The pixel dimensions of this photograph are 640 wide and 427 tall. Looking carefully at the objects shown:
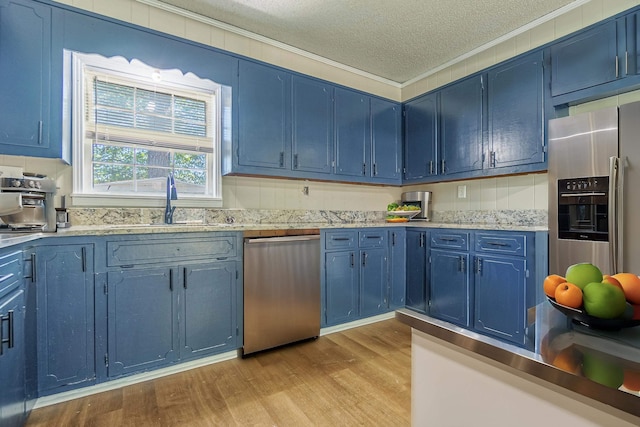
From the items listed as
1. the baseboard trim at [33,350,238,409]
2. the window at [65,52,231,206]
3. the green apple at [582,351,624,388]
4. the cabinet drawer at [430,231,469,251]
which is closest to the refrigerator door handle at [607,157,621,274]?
the cabinet drawer at [430,231,469,251]

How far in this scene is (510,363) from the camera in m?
0.46

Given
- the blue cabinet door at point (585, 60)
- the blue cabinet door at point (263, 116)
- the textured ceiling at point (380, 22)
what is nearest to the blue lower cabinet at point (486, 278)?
the blue cabinet door at point (585, 60)

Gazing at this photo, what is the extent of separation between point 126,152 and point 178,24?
1.16 metres

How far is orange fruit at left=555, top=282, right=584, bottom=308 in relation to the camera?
21.3 inches

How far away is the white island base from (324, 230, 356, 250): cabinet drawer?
83.2 inches

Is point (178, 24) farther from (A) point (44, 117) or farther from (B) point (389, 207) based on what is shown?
(B) point (389, 207)

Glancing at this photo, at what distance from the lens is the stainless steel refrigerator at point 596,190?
77.5 inches

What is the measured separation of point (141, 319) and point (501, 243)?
107 inches

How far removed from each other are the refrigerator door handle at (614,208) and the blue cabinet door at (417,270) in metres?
1.39

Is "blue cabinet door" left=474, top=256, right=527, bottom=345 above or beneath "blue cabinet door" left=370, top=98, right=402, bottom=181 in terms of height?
beneath

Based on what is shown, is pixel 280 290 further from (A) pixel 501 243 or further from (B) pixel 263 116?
(A) pixel 501 243

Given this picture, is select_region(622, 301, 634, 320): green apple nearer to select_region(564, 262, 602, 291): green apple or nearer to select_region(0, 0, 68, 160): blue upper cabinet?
select_region(564, 262, 602, 291): green apple

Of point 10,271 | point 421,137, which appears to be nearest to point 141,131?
point 10,271

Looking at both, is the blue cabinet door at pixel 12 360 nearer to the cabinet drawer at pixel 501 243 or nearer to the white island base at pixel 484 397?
the white island base at pixel 484 397
